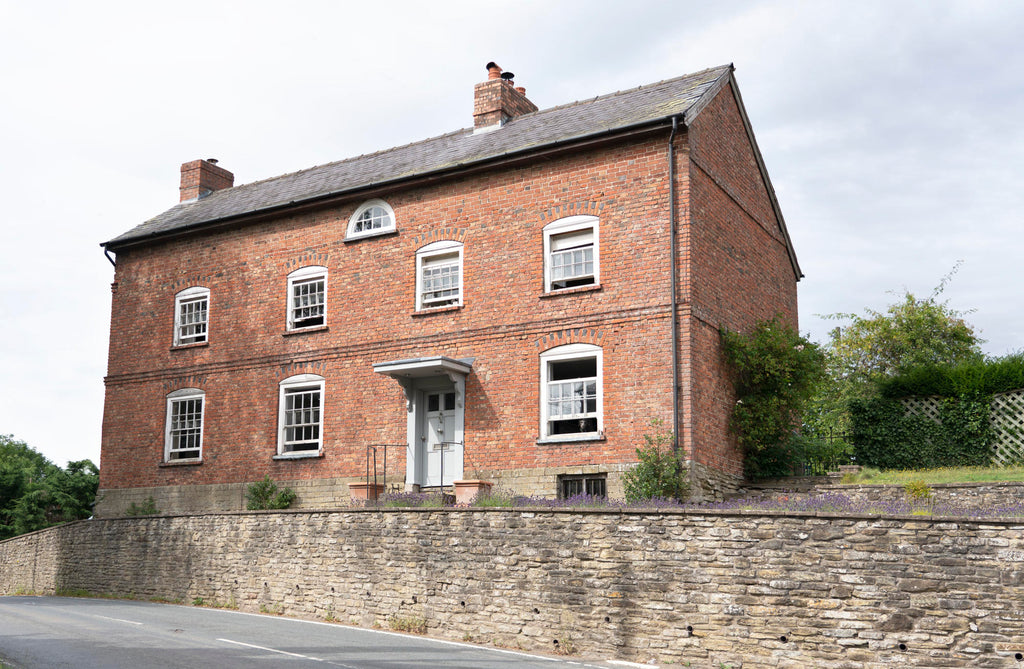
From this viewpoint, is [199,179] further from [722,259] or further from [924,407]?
[924,407]

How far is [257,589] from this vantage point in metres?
18.9

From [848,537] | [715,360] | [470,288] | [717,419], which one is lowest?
[848,537]

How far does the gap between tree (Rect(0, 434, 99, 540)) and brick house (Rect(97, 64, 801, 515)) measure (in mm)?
13752

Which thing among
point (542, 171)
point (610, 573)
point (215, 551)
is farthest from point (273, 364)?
point (610, 573)

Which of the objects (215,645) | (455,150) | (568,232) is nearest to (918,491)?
(568,232)

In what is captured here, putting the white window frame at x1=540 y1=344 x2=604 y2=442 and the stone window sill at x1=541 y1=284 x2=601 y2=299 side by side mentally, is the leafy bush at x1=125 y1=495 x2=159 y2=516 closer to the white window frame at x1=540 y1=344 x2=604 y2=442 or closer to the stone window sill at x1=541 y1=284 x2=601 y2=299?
the white window frame at x1=540 y1=344 x2=604 y2=442

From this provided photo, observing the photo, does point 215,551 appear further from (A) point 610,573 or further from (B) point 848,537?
(B) point 848,537

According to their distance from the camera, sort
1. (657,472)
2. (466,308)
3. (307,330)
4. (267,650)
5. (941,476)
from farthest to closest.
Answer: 1. (307,330)
2. (466,308)
3. (941,476)
4. (657,472)
5. (267,650)

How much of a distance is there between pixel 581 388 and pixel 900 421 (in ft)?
28.5

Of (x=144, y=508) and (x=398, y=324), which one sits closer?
(x=398, y=324)

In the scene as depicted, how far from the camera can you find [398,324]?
2156cm

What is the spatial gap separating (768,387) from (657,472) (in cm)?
420

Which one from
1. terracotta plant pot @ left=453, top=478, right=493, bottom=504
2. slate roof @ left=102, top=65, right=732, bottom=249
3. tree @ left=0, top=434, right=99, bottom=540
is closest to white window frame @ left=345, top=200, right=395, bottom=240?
slate roof @ left=102, top=65, right=732, bottom=249

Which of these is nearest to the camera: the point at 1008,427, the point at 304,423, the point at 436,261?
the point at 1008,427
